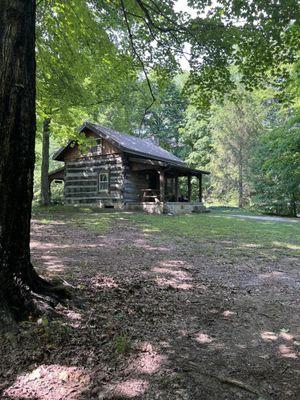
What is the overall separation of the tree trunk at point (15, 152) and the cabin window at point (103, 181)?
1926cm

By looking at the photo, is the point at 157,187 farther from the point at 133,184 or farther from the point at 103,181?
the point at 103,181

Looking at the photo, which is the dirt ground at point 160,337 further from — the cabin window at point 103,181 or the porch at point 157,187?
the cabin window at point 103,181

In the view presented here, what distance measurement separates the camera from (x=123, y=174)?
71.1 ft

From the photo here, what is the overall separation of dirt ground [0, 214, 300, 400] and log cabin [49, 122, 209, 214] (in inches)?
560

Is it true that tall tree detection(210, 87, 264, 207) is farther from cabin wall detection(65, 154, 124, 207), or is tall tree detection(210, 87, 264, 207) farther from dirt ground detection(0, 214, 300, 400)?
dirt ground detection(0, 214, 300, 400)

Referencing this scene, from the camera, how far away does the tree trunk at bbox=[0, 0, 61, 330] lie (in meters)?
3.27

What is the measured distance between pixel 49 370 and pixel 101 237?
7072 millimetres

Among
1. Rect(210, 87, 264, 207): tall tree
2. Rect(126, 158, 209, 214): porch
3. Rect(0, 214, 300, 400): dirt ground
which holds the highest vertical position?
Rect(210, 87, 264, 207): tall tree

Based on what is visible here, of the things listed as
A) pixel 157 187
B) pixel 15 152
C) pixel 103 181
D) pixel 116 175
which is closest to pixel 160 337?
pixel 15 152

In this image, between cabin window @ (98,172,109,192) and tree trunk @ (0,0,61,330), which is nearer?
tree trunk @ (0,0,61,330)

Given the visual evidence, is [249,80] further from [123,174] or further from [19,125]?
[123,174]

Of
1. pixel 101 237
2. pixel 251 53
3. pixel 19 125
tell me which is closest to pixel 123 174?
pixel 101 237

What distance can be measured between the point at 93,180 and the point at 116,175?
228cm

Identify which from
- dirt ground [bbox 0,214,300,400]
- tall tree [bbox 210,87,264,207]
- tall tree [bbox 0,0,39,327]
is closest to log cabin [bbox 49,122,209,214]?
tall tree [bbox 210,87,264,207]
